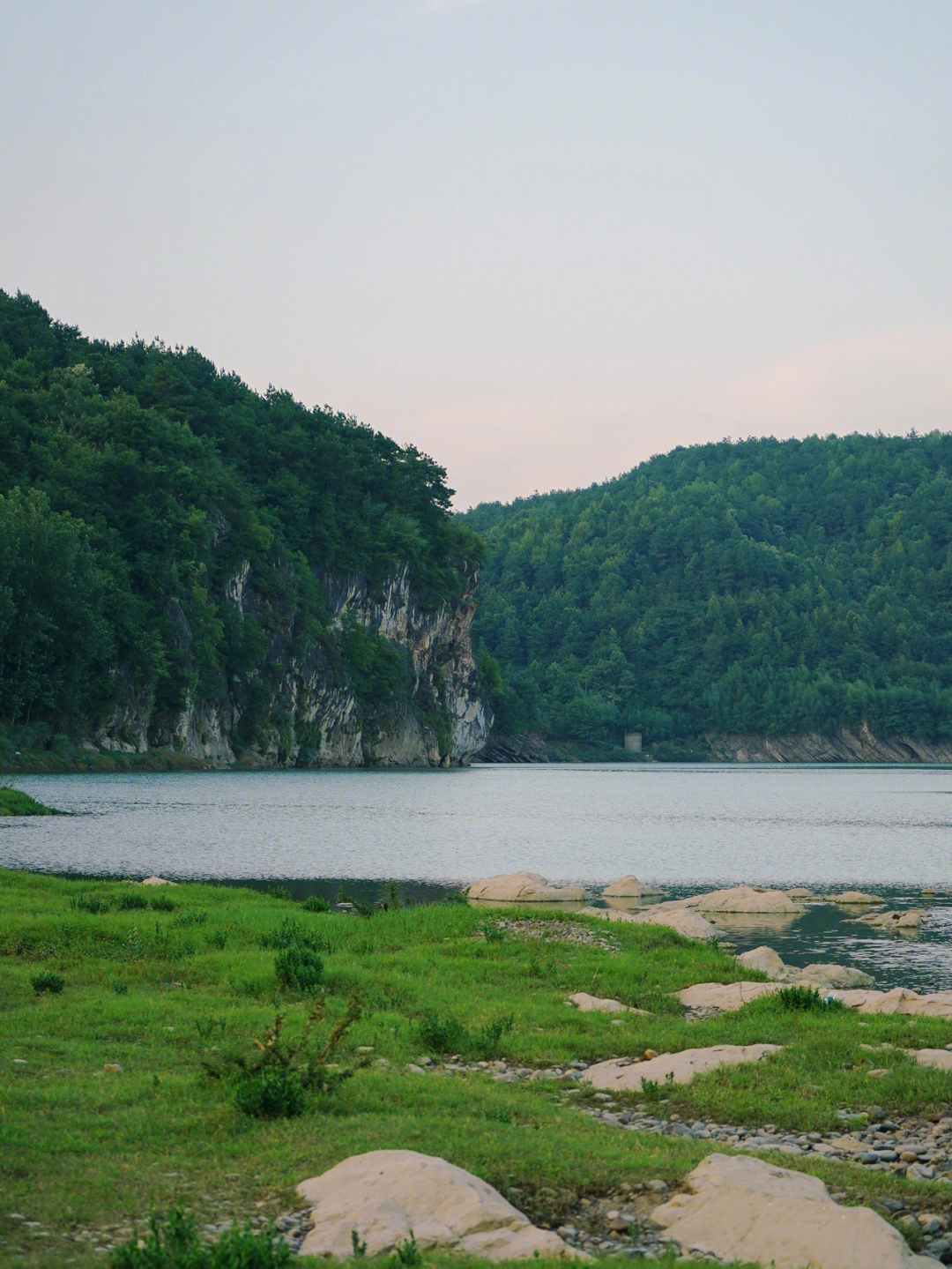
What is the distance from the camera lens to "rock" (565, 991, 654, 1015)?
17062 mm

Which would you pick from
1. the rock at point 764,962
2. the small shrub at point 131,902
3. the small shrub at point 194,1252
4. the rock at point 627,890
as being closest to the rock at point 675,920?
the rock at point 764,962

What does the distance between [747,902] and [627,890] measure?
3.81m

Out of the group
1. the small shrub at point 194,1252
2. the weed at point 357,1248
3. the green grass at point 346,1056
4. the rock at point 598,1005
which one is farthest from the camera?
the rock at point 598,1005

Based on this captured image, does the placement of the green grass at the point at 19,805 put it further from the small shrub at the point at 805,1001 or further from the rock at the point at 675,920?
the small shrub at the point at 805,1001

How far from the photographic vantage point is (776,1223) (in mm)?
8328

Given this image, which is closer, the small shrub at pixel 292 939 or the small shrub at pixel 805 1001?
the small shrub at pixel 805 1001

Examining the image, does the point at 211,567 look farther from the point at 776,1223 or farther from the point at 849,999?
the point at 776,1223

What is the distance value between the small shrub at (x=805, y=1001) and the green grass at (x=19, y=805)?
1605 inches

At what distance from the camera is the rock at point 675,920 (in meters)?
26.5

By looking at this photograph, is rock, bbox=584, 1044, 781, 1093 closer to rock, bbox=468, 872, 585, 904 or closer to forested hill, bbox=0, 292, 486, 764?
rock, bbox=468, 872, 585, 904

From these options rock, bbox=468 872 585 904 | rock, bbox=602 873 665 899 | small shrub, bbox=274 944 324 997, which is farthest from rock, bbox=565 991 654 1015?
rock, bbox=602 873 665 899

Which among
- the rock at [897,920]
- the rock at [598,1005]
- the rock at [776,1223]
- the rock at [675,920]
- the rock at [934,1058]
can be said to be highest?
the rock at [776,1223]

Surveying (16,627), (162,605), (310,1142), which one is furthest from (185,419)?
(310,1142)

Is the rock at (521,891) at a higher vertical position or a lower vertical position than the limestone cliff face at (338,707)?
lower
